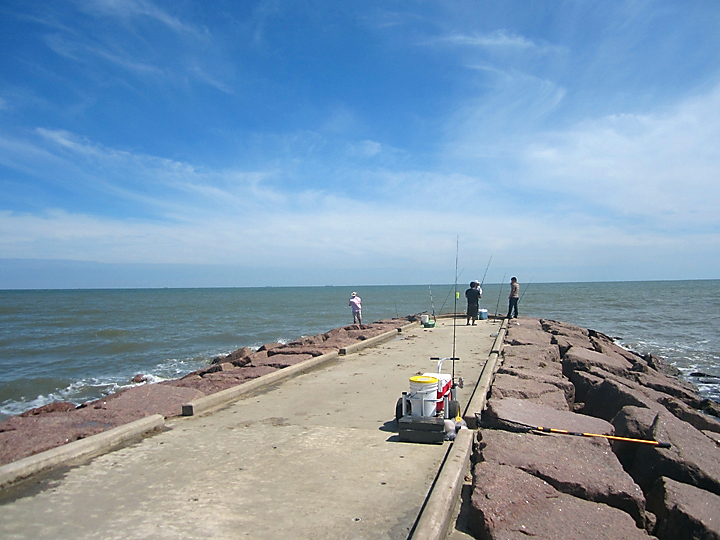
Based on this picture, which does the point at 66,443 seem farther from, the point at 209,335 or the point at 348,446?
the point at 209,335

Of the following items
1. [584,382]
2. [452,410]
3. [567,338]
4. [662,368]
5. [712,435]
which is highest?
[452,410]

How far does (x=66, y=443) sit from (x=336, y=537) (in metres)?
3.24

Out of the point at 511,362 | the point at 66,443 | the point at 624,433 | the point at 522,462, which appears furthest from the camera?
the point at 511,362

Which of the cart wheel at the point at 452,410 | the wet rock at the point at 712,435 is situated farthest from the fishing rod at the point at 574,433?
the wet rock at the point at 712,435

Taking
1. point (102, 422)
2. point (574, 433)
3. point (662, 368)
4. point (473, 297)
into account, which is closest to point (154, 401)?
point (102, 422)

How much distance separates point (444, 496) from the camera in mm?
3416

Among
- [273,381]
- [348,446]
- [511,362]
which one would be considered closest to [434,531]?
[348,446]

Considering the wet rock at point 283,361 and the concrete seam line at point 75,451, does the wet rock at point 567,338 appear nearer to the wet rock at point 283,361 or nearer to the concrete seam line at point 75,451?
the wet rock at point 283,361

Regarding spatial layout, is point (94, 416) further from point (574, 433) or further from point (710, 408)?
point (710, 408)

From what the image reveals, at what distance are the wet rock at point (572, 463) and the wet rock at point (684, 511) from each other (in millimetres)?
200

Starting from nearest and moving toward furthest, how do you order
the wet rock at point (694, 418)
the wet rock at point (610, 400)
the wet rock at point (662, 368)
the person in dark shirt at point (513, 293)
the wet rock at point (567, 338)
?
1. the wet rock at point (610, 400)
2. the wet rock at point (694, 418)
3. the wet rock at point (567, 338)
4. the wet rock at point (662, 368)
5. the person in dark shirt at point (513, 293)

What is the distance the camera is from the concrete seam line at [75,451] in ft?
12.9

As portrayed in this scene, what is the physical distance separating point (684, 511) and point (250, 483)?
3.15 metres

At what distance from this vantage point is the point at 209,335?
2530cm
